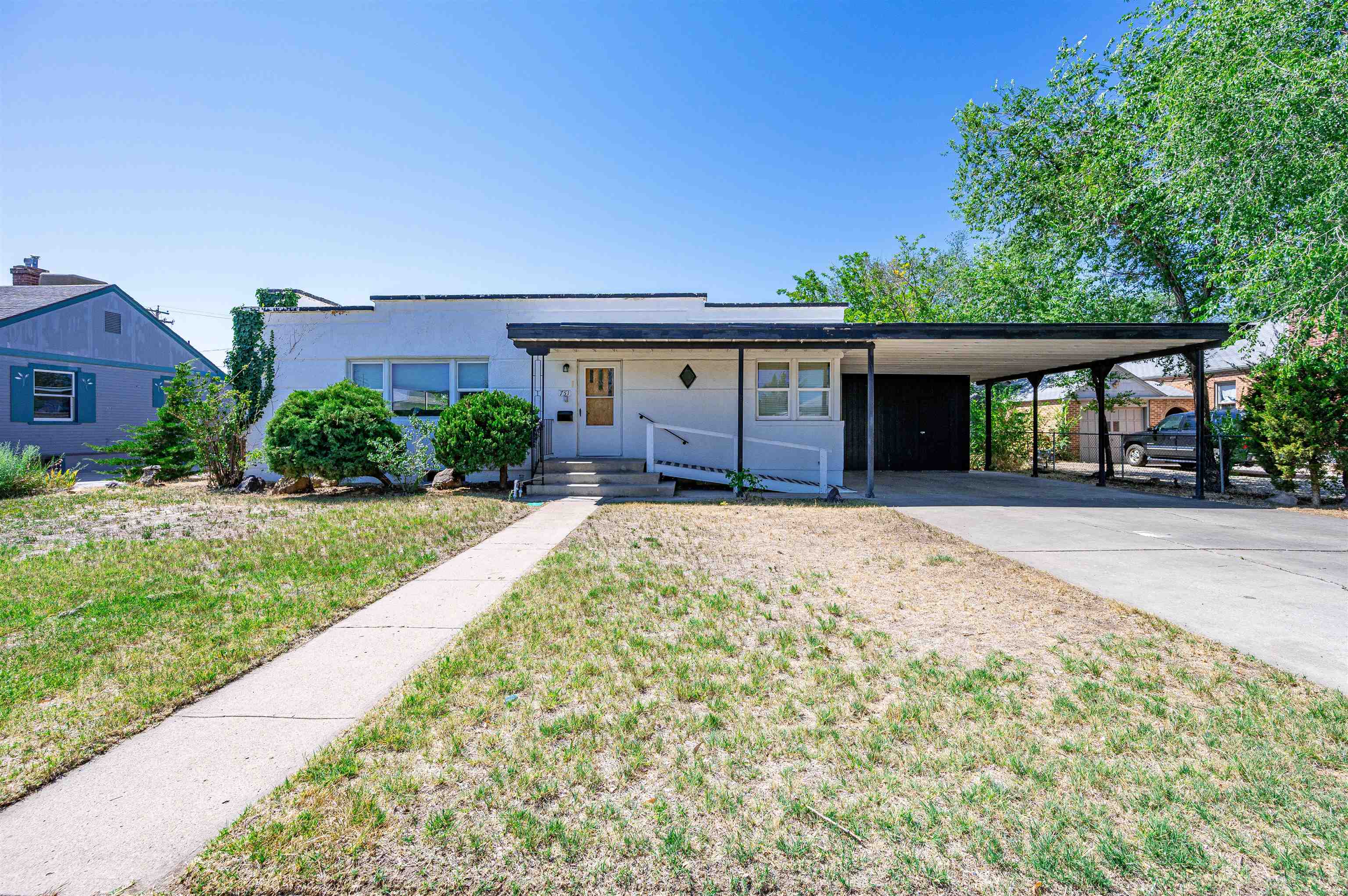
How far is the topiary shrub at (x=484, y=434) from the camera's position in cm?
1043

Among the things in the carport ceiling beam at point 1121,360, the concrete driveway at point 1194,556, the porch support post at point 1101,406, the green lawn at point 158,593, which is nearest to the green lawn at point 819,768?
the concrete driveway at point 1194,556

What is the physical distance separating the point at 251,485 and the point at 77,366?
11935 millimetres

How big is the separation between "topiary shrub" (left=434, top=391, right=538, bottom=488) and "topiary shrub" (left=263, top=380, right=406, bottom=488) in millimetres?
1156

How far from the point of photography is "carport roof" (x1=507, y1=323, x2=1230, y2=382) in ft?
32.9

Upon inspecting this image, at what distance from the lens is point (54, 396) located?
17.2 meters

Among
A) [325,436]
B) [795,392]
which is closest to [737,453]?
[795,392]

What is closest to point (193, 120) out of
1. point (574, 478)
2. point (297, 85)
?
point (297, 85)

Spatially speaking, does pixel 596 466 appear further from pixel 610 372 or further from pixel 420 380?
pixel 420 380

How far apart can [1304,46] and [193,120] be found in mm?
19275

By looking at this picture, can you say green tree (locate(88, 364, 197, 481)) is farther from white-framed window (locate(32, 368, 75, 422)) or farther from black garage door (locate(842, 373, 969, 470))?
black garage door (locate(842, 373, 969, 470))

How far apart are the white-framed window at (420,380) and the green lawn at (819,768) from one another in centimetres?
940

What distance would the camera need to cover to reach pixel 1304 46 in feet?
32.3

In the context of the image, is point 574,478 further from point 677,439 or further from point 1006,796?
point 1006,796

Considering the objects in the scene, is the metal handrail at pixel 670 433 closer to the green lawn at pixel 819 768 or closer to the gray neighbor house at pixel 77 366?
the green lawn at pixel 819 768
